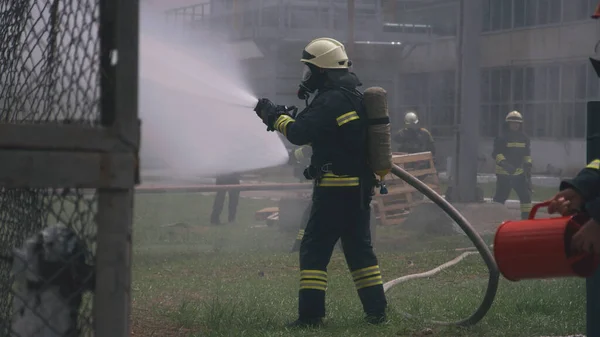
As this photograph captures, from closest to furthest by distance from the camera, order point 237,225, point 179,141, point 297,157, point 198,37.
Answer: point 297,157, point 179,141, point 237,225, point 198,37

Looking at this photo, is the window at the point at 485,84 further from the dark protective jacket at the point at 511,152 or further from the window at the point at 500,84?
the dark protective jacket at the point at 511,152

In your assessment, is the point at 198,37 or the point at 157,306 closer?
the point at 157,306

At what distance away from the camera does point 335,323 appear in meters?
5.53

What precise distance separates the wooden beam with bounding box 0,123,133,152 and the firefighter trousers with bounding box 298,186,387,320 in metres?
3.44

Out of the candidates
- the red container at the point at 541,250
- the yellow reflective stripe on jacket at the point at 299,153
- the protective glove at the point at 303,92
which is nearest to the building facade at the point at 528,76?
the yellow reflective stripe on jacket at the point at 299,153

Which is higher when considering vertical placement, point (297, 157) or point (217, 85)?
point (217, 85)

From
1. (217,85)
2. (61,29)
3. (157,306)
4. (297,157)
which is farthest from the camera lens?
(297,157)

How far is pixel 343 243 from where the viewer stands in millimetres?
5598

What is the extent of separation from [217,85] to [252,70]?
29.6ft

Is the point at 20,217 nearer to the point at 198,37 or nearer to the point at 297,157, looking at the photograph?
the point at 297,157

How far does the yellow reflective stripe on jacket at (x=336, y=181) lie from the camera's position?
18.0ft

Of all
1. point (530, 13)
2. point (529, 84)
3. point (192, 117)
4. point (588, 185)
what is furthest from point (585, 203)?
point (530, 13)

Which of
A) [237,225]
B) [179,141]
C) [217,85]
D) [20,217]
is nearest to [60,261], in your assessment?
[20,217]

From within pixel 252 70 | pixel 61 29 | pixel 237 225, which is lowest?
pixel 237 225
